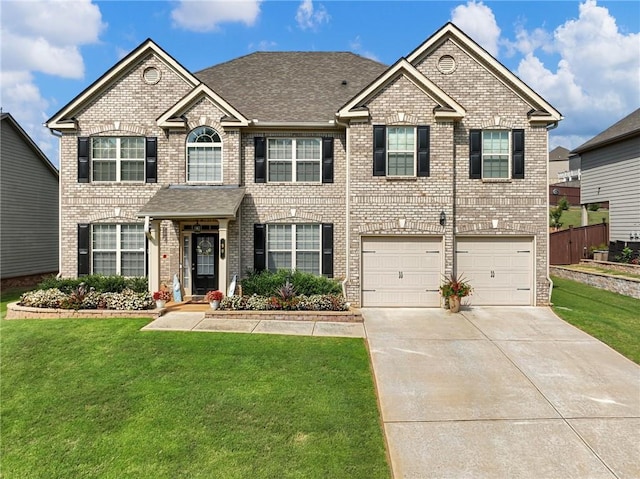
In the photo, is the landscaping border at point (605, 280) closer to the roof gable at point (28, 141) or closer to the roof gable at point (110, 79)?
the roof gable at point (110, 79)

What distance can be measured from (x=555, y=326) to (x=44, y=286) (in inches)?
616

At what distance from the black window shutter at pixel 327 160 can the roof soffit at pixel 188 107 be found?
9.15 ft

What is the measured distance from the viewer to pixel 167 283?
1321 centimetres

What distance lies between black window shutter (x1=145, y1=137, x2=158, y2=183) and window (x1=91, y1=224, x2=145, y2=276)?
1767mm

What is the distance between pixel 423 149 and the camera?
1219 cm

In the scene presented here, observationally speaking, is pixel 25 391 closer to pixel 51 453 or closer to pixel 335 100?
pixel 51 453

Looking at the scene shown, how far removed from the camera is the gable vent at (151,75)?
531 inches

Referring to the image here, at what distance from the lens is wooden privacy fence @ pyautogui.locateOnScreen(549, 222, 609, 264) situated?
792 inches

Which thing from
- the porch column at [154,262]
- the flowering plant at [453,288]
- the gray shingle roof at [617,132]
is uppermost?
the gray shingle roof at [617,132]

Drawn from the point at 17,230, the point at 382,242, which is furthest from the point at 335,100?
the point at 17,230

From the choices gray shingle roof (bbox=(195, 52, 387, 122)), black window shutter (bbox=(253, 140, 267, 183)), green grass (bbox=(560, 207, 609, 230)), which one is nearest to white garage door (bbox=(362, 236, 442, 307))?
black window shutter (bbox=(253, 140, 267, 183))

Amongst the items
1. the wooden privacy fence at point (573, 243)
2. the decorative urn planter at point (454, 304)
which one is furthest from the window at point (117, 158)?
the wooden privacy fence at point (573, 243)

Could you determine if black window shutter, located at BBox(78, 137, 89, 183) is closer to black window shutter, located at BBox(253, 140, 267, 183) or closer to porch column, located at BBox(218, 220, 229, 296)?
porch column, located at BBox(218, 220, 229, 296)

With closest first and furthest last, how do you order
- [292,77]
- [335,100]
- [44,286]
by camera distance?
[44,286]
[335,100]
[292,77]
